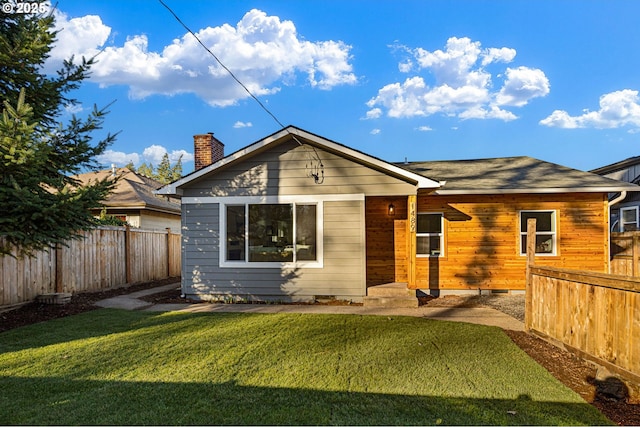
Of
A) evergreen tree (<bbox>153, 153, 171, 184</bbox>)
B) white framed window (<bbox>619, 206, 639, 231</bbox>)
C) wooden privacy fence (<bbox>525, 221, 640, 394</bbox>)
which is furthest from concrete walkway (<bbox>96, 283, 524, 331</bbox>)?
evergreen tree (<bbox>153, 153, 171, 184</bbox>)

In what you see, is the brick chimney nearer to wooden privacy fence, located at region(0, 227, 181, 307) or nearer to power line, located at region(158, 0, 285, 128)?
power line, located at region(158, 0, 285, 128)

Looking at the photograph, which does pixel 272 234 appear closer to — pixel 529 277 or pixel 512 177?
pixel 529 277

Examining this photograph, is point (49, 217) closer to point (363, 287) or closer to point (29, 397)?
point (29, 397)

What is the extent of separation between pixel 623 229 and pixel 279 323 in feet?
44.1

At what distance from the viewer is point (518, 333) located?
5965 millimetres

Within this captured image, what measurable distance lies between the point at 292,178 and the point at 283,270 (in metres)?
2.41

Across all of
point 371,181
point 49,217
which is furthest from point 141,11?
point 371,181

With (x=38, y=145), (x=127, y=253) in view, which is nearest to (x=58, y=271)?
(x=127, y=253)

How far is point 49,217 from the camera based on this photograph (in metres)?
5.45

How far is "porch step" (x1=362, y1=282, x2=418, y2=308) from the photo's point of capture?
825cm

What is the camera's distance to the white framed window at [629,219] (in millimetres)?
11992

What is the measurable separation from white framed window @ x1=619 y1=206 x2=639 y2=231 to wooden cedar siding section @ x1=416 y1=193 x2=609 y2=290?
3.83m

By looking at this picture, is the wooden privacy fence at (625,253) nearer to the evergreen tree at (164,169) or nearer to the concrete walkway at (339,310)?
the concrete walkway at (339,310)

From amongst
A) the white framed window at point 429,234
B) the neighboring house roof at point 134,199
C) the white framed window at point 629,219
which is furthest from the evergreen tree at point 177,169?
the white framed window at point 629,219
